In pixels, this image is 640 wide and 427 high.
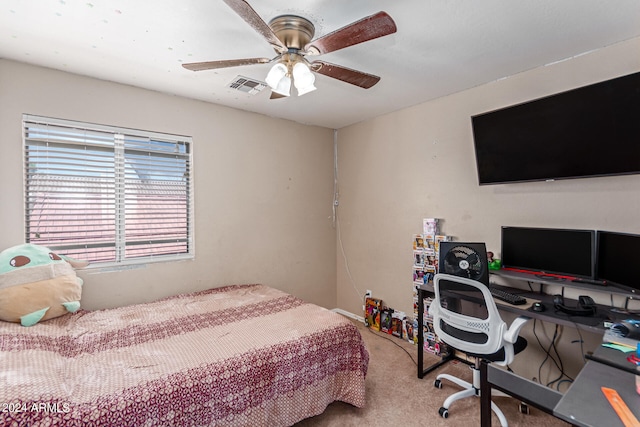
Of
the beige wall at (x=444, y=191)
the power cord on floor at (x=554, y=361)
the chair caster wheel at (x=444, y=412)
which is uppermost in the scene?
the beige wall at (x=444, y=191)

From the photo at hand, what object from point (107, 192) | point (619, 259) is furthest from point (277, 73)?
point (619, 259)

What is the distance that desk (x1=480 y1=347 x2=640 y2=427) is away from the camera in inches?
38.4

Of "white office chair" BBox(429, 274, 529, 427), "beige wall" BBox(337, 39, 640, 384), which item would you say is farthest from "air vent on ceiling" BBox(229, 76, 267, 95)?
"white office chair" BBox(429, 274, 529, 427)

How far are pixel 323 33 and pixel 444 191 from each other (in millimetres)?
1839

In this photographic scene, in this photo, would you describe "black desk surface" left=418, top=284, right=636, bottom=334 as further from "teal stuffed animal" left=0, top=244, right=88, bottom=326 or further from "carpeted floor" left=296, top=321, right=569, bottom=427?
"teal stuffed animal" left=0, top=244, right=88, bottom=326

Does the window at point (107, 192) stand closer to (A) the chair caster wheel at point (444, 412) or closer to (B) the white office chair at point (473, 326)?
(B) the white office chair at point (473, 326)

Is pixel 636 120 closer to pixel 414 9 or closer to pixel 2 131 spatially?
pixel 414 9

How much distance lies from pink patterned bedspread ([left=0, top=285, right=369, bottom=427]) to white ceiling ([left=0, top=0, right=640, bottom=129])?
5.99ft

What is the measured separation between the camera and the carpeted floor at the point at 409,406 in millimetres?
2020

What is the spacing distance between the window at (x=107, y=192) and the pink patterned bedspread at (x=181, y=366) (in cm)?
58

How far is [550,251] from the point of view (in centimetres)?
217

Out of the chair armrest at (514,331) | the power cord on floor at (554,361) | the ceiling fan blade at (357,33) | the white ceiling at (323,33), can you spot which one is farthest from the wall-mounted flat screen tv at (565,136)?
the ceiling fan blade at (357,33)

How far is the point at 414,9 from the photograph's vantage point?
5.36 ft

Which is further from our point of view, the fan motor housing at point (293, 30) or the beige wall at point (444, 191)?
the beige wall at point (444, 191)
